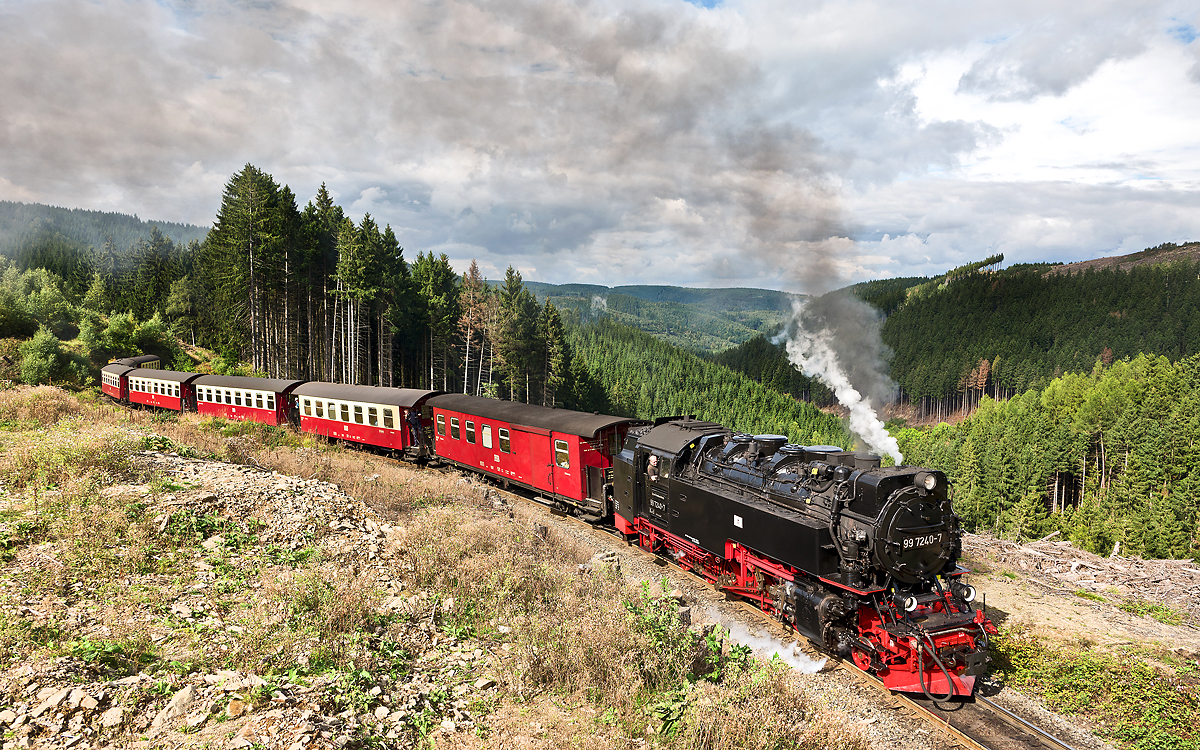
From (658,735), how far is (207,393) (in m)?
34.2

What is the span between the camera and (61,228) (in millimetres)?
139375

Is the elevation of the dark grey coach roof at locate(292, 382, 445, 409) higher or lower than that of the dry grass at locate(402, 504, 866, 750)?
higher

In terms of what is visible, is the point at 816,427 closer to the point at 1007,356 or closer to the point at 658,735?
the point at 1007,356

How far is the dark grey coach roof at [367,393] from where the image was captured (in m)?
24.1

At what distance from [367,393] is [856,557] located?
22.2 metres

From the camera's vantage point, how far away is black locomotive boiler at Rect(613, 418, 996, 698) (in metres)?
8.98

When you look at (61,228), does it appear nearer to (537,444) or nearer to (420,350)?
(420,350)

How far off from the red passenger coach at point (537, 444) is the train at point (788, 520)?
57 mm

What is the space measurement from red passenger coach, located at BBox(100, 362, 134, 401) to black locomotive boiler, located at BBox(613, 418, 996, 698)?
4246cm

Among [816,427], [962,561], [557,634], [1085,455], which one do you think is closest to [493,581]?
[557,634]

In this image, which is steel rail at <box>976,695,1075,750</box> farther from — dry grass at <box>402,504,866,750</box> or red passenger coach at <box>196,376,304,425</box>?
red passenger coach at <box>196,376,304,425</box>

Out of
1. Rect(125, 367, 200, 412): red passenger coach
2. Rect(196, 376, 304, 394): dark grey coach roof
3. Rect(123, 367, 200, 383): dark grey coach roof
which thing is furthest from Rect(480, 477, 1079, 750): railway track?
Rect(123, 367, 200, 383): dark grey coach roof

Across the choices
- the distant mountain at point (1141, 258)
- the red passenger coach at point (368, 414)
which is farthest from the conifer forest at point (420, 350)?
the distant mountain at point (1141, 258)

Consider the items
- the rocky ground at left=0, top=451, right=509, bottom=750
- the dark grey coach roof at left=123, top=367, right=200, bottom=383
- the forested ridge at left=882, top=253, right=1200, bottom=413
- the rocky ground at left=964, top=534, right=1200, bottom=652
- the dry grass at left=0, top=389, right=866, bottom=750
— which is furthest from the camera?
the forested ridge at left=882, top=253, right=1200, bottom=413
